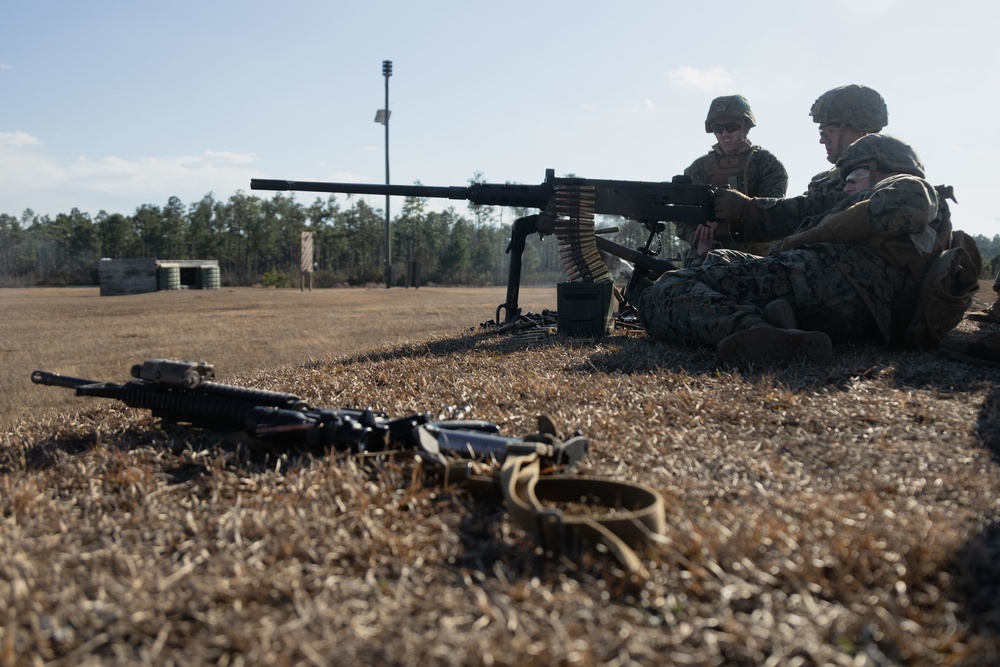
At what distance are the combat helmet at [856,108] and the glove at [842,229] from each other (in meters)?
1.67

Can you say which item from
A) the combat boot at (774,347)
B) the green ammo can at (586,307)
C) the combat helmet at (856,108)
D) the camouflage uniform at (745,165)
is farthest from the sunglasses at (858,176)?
the camouflage uniform at (745,165)

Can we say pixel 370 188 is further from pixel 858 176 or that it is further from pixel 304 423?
pixel 304 423

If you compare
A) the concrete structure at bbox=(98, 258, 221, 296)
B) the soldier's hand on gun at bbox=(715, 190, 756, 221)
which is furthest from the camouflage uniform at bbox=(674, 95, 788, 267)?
the concrete structure at bbox=(98, 258, 221, 296)

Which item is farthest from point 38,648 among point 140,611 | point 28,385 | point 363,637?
point 28,385

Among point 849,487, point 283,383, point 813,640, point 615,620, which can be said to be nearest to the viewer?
point 813,640

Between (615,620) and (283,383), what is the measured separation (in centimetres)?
380

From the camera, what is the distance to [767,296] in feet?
17.4

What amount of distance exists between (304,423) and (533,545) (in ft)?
3.93

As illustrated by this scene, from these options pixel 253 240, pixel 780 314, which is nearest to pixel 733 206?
pixel 780 314

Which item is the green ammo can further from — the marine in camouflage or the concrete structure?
the concrete structure

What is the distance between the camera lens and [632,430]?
323 centimetres

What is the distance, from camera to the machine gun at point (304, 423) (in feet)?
8.82

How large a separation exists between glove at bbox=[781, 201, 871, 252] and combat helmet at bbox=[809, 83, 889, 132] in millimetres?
1668

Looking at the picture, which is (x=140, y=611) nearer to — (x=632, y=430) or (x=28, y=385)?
(x=632, y=430)
